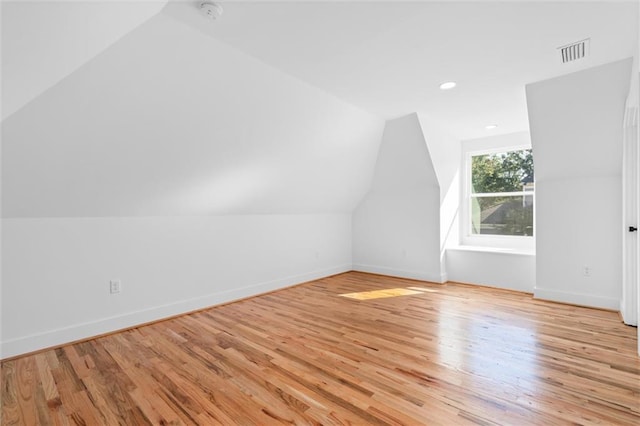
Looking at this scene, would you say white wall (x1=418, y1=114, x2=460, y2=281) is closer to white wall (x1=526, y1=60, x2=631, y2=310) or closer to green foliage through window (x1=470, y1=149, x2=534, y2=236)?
green foliage through window (x1=470, y1=149, x2=534, y2=236)

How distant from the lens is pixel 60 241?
9.00 feet

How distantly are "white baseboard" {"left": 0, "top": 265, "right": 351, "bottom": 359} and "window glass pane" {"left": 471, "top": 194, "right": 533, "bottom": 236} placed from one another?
11.5ft

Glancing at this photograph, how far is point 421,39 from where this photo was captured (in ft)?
7.48

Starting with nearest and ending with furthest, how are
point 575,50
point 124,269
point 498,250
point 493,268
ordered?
point 575,50 < point 124,269 < point 493,268 < point 498,250

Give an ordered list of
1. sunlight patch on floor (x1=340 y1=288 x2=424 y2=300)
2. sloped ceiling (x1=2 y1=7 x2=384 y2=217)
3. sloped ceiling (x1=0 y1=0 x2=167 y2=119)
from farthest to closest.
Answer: sunlight patch on floor (x1=340 y1=288 x2=424 y2=300) → sloped ceiling (x1=2 y1=7 x2=384 y2=217) → sloped ceiling (x1=0 y1=0 x2=167 y2=119)

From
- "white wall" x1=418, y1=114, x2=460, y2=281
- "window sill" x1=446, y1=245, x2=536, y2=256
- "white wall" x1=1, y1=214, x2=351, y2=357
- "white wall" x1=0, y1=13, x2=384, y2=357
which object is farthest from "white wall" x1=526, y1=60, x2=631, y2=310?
"white wall" x1=1, y1=214, x2=351, y2=357

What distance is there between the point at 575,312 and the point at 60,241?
5.31 meters

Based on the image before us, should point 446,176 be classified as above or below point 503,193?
above

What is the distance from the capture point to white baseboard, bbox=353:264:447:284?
16.0ft

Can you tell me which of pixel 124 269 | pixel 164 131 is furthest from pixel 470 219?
pixel 124 269

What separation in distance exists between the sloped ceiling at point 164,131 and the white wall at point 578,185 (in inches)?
82.9

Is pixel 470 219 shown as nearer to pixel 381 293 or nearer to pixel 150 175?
pixel 381 293

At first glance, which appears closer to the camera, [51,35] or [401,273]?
[51,35]

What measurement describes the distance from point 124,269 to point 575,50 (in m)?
4.53
